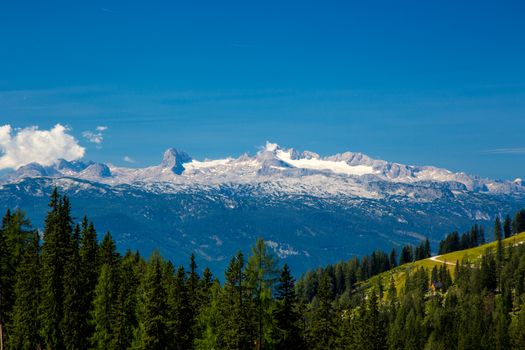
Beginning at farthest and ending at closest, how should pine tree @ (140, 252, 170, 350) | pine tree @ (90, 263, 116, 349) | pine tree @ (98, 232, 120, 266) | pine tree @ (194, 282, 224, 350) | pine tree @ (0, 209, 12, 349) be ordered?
pine tree @ (98, 232, 120, 266), pine tree @ (0, 209, 12, 349), pine tree @ (90, 263, 116, 349), pine tree @ (194, 282, 224, 350), pine tree @ (140, 252, 170, 350)

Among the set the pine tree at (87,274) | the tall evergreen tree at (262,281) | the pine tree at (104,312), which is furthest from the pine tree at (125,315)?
the tall evergreen tree at (262,281)

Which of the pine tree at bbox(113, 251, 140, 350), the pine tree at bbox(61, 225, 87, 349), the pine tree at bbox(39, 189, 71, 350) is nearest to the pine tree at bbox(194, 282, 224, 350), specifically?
the pine tree at bbox(113, 251, 140, 350)

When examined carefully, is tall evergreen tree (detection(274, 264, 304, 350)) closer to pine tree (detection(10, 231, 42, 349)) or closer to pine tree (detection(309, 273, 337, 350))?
pine tree (detection(309, 273, 337, 350))

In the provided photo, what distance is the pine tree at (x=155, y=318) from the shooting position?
214 ft

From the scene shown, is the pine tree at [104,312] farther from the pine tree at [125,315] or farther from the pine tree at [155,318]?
the pine tree at [155,318]

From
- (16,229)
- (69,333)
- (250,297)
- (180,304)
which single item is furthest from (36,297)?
(250,297)

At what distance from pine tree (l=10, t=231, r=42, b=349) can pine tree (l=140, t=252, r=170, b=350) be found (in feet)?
49.3

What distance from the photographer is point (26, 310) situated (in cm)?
7225

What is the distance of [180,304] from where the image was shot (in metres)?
77.3

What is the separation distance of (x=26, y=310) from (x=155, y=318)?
59.4ft

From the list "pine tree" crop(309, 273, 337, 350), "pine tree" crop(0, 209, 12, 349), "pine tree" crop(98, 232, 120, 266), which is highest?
"pine tree" crop(98, 232, 120, 266)

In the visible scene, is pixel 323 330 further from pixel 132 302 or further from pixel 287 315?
pixel 132 302

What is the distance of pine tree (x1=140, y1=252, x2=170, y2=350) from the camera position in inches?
2569

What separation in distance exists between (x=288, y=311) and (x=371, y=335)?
35.7 metres
